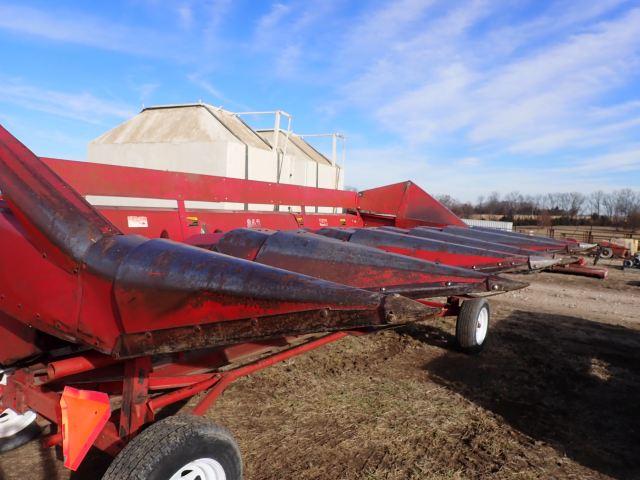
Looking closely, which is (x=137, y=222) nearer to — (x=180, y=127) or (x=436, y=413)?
(x=436, y=413)

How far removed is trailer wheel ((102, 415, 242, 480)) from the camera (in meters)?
1.47

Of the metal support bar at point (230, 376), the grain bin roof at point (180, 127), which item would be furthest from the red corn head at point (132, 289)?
the grain bin roof at point (180, 127)

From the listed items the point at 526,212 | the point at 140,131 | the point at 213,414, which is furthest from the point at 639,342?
the point at 526,212

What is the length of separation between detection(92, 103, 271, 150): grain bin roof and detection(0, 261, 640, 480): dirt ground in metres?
8.64

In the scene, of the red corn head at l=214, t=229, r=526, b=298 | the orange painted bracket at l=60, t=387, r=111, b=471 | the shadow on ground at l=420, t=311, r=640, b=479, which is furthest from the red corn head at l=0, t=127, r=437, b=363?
the shadow on ground at l=420, t=311, r=640, b=479

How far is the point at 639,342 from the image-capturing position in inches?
201

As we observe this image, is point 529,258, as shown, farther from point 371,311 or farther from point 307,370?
point 371,311

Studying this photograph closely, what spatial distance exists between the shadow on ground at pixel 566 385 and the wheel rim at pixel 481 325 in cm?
16

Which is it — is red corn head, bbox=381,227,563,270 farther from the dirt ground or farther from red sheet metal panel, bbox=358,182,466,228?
red sheet metal panel, bbox=358,182,466,228

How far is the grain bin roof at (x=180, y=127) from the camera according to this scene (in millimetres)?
11750

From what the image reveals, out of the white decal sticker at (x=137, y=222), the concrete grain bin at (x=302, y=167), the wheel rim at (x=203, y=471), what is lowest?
the wheel rim at (x=203, y=471)

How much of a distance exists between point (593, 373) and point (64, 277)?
4.26 m

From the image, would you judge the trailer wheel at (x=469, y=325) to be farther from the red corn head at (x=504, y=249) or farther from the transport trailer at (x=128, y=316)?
the transport trailer at (x=128, y=316)

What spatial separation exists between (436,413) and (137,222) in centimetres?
252
